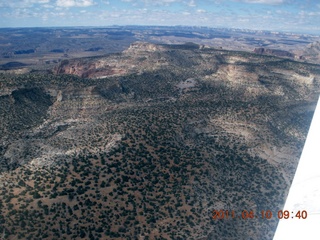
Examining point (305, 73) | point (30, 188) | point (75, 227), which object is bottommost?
point (75, 227)

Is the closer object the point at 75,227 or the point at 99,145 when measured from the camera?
the point at 75,227

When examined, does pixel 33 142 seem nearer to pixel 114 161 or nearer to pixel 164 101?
pixel 114 161

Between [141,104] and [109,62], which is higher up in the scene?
[109,62]

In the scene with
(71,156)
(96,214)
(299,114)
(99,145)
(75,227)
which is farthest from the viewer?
(299,114)

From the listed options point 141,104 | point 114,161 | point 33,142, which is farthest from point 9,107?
point 114,161

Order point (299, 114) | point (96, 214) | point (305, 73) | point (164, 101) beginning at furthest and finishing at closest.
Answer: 1. point (305, 73)
2. point (164, 101)
3. point (299, 114)
4. point (96, 214)

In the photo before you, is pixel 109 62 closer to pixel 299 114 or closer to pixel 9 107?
pixel 9 107
